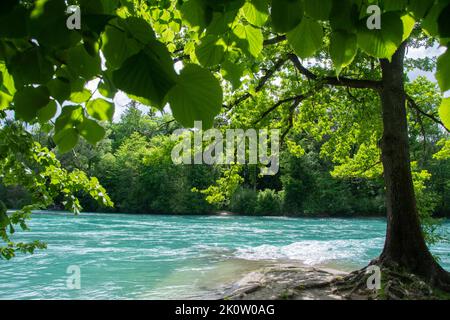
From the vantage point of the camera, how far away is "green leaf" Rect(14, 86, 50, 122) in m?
0.67

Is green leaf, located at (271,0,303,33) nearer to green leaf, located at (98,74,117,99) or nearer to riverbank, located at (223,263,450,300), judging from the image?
green leaf, located at (98,74,117,99)

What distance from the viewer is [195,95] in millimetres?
598

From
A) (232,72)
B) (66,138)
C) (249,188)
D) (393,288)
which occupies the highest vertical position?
(232,72)

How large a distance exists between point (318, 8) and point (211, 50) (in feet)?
1.02

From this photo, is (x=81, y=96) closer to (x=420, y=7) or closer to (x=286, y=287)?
(x=420, y=7)

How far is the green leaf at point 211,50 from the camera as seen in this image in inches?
36.1

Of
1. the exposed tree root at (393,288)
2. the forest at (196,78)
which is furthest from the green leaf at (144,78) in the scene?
the exposed tree root at (393,288)

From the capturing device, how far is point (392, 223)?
22.0 feet

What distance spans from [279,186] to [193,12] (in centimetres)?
4762

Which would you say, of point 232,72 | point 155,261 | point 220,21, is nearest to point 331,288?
point 155,261

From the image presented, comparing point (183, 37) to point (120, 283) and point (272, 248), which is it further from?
point (272, 248)

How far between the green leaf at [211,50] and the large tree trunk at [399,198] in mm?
6535

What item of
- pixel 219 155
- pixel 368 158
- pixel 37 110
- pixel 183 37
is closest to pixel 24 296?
pixel 219 155

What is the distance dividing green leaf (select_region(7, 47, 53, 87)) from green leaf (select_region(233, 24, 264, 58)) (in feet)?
1.52
